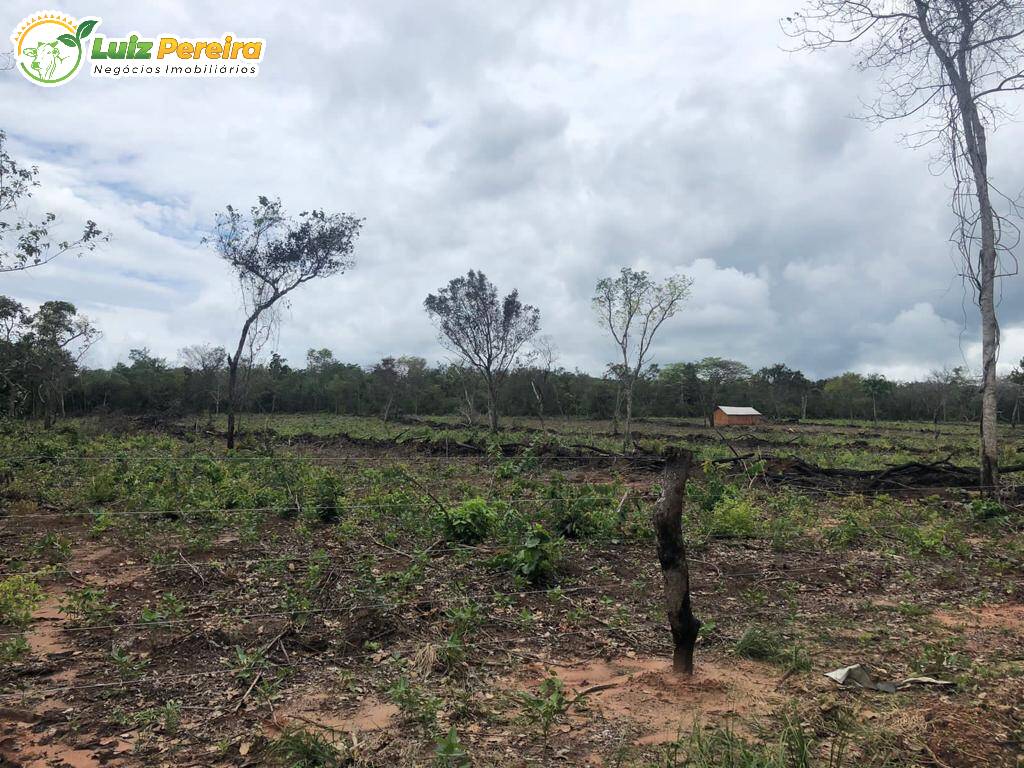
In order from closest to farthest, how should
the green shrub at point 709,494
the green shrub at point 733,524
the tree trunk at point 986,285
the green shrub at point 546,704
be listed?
the green shrub at point 546,704 < the green shrub at point 733,524 < the green shrub at point 709,494 < the tree trunk at point 986,285

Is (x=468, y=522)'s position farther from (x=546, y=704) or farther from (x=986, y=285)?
(x=986, y=285)

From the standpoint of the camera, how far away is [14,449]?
13.6 meters

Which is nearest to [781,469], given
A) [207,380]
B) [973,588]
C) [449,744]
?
[973,588]

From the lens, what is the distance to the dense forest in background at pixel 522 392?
43.0 m

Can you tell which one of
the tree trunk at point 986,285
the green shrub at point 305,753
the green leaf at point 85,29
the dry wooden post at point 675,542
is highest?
the green leaf at point 85,29

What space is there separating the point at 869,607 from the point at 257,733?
4992 mm

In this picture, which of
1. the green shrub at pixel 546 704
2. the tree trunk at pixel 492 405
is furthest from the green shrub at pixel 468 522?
the tree trunk at pixel 492 405

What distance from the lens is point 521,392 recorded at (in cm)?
4934

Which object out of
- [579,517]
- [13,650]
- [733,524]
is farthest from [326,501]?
[733,524]

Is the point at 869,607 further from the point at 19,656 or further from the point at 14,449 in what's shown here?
the point at 14,449

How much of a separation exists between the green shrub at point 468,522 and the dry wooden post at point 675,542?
356 centimetres

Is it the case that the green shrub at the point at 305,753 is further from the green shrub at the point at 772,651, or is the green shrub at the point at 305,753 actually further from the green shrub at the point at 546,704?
the green shrub at the point at 772,651

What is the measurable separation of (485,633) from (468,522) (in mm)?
2495

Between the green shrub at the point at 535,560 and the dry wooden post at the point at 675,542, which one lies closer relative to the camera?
the dry wooden post at the point at 675,542
